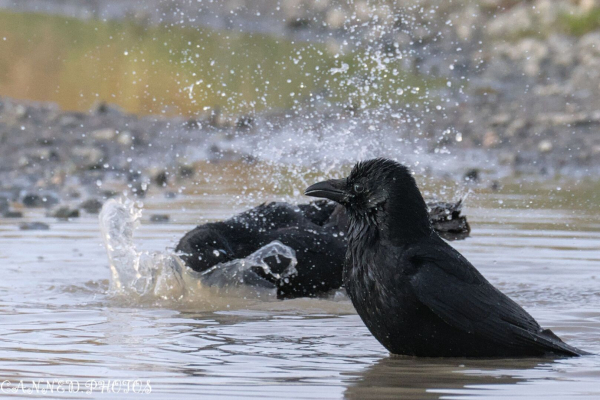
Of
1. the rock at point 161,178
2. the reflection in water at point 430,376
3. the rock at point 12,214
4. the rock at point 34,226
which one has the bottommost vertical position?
the reflection in water at point 430,376

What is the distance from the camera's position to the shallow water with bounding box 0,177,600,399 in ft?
14.5

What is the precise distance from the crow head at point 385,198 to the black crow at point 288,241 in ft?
5.73

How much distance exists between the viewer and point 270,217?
751 cm

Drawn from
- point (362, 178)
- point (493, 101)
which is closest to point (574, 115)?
point (493, 101)

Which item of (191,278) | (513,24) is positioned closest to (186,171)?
(191,278)

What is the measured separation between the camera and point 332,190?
17.3ft

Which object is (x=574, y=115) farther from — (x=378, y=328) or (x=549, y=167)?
(x=378, y=328)

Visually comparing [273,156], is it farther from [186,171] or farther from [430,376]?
[430,376]

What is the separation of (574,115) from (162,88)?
7854mm

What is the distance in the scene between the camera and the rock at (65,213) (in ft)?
32.9

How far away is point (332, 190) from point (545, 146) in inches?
378

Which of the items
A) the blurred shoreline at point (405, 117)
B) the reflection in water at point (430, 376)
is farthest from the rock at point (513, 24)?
the reflection in water at point (430, 376)

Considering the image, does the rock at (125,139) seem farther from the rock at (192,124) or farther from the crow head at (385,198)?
the crow head at (385,198)

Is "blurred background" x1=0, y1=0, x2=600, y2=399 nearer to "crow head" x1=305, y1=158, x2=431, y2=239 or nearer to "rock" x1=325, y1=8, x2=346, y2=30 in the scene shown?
"rock" x1=325, y1=8, x2=346, y2=30
